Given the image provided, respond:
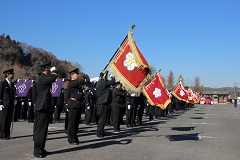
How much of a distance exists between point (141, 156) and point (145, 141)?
2.30 metres

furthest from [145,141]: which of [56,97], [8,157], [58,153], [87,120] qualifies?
[56,97]

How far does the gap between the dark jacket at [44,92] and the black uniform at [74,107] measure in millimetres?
1346

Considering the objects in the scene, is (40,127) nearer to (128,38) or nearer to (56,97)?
(128,38)

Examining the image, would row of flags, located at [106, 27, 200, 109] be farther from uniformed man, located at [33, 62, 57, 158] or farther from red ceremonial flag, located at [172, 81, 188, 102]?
red ceremonial flag, located at [172, 81, 188, 102]

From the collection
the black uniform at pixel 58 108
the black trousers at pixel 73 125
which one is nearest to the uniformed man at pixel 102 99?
the black trousers at pixel 73 125

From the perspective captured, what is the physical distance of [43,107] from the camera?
7.28 m

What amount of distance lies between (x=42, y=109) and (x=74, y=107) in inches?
61.6

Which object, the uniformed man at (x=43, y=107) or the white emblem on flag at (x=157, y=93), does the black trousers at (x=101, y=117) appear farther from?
the white emblem on flag at (x=157, y=93)

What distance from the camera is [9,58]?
183 ft

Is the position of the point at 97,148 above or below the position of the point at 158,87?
below

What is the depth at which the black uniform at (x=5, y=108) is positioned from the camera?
948 centimetres

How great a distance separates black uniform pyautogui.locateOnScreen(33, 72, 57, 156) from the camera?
7191 mm

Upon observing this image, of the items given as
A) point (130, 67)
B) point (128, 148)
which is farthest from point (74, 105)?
point (130, 67)

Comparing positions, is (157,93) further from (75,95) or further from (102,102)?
(75,95)
